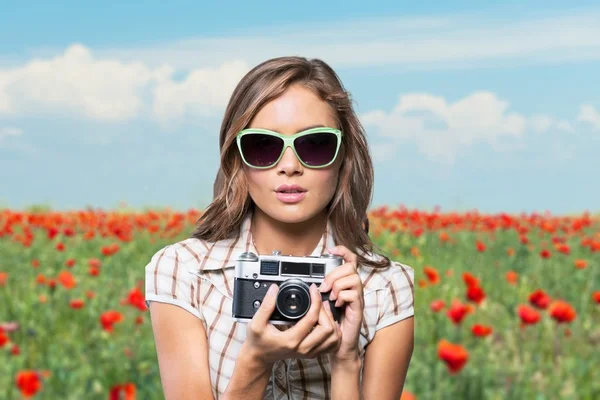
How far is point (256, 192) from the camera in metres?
1.96

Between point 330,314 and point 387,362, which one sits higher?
point 330,314

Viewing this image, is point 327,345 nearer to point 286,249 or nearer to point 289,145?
point 286,249

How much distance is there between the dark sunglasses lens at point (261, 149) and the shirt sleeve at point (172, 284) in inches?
12.8

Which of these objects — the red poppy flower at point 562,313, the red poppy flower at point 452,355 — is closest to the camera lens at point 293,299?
the red poppy flower at point 452,355

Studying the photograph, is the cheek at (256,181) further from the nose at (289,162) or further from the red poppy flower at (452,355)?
the red poppy flower at (452,355)

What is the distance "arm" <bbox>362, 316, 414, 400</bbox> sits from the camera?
1972 mm

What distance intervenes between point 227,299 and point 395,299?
426 mm

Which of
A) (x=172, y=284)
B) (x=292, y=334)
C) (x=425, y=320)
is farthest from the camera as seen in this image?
(x=425, y=320)

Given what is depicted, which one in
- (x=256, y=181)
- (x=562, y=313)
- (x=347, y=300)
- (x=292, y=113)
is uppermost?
(x=292, y=113)

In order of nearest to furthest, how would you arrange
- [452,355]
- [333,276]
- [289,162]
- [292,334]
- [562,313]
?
[292,334], [333,276], [289,162], [452,355], [562,313]

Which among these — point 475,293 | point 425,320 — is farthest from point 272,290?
point 425,320

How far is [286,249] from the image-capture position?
203 centimetres

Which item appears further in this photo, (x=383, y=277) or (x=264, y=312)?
(x=383, y=277)

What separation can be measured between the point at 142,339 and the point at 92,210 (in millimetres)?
5077
